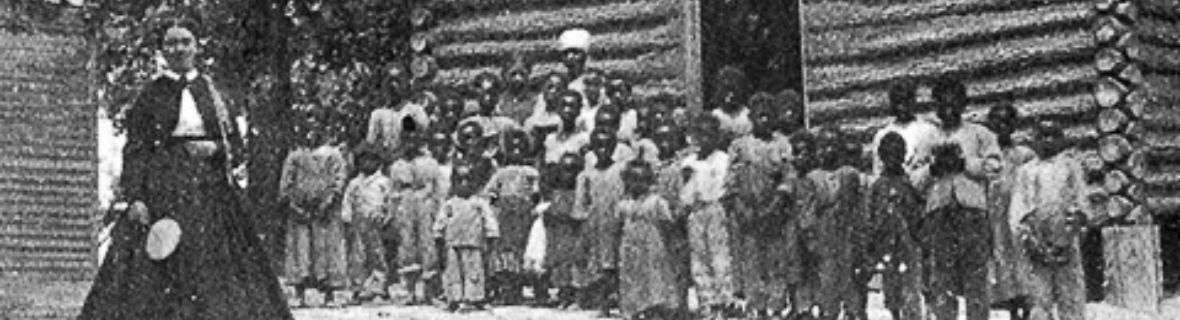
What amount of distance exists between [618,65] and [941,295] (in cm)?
634

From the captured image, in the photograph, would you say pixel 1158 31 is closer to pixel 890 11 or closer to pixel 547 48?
pixel 890 11

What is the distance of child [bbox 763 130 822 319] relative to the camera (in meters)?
11.4

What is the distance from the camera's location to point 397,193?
45.1 ft

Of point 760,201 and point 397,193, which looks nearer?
point 760,201

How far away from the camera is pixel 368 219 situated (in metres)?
13.8

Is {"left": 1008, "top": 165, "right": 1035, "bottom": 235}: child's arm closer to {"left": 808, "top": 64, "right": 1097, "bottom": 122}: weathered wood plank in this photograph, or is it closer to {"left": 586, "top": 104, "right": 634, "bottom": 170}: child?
{"left": 586, "top": 104, "right": 634, "bottom": 170}: child

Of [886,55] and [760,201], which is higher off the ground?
[886,55]

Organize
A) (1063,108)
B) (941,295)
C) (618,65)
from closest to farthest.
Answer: (941,295) → (1063,108) → (618,65)

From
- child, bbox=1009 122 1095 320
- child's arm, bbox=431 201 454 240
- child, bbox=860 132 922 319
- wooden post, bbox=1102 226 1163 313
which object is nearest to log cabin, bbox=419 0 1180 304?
wooden post, bbox=1102 226 1163 313

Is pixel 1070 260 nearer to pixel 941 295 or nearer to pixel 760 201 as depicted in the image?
pixel 941 295

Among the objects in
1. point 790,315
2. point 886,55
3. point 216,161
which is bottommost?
point 790,315

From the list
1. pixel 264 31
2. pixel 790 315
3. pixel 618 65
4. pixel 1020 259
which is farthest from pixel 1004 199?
pixel 264 31

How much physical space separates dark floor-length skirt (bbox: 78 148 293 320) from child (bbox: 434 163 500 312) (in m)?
4.23

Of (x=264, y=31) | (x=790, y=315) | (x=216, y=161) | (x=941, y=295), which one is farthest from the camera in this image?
(x=264, y=31)
